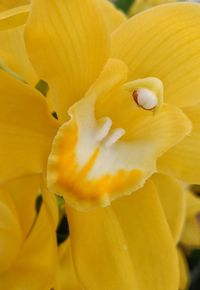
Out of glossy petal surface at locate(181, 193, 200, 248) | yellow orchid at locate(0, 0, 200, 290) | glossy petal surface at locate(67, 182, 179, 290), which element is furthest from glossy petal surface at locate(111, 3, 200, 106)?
glossy petal surface at locate(181, 193, 200, 248)

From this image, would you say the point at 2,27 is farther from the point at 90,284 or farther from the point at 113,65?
the point at 90,284

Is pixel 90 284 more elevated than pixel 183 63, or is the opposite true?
pixel 183 63

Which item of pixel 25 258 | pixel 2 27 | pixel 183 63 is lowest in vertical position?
pixel 25 258

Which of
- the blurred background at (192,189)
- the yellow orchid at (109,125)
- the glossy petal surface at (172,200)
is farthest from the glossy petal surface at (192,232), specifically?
the yellow orchid at (109,125)

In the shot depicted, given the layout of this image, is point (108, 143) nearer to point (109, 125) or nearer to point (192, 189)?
point (109, 125)

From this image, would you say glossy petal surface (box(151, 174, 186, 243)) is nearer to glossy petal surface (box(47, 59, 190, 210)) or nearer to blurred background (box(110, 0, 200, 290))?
glossy petal surface (box(47, 59, 190, 210))

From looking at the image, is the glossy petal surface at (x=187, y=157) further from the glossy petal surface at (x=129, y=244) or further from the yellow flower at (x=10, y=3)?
the yellow flower at (x=10, y=3)

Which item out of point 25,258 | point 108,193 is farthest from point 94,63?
point 25,258

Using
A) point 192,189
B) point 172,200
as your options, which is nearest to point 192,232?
point 192,189

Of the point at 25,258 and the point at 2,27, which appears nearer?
the point at 2,27
